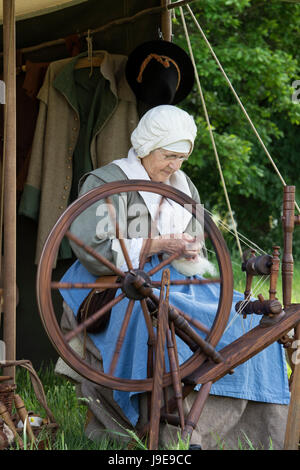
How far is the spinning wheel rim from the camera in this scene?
2174 millimetres

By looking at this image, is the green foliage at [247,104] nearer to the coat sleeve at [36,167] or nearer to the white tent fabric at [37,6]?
the white tent fabric at [37,6]

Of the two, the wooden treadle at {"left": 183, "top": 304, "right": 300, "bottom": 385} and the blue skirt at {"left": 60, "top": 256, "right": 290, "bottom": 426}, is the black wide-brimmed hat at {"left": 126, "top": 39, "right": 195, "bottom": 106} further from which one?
the wooden treadle at {"left": 183, "top": 304, "right": 300, "bottom": 385}

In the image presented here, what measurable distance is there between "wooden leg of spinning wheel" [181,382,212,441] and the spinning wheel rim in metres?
0.08

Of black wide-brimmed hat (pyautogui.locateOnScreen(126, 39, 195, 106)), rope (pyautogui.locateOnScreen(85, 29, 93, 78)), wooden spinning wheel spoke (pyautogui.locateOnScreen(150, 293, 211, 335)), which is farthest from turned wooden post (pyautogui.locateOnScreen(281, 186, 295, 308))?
rope (pyautogui.locateOnScreen(85, 29, 93, 78))

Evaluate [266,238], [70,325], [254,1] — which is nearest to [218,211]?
[266,238]

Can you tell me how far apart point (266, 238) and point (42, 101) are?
21.6ft

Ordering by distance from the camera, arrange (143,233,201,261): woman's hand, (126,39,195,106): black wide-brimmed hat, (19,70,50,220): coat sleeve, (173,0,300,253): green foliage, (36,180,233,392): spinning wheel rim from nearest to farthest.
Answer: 1. (36,180,233,392): spinning wheel rim
2. (143,233,201,261): woman's hand
3. (126,39,195,106): black wide-brimmed hat
4. (19,70,50,220): coat sleeve
5. (173,0,300,253): green foliage

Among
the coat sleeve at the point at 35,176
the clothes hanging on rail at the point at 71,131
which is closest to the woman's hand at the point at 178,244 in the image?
the clothes hanging on rail at the point at 71,131

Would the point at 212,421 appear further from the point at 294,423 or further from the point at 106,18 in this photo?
the point at 106,18

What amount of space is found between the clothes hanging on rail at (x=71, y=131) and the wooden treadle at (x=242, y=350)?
72.2 inches

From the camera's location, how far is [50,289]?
220cm

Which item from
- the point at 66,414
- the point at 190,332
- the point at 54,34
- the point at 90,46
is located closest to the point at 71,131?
the point at 90,46

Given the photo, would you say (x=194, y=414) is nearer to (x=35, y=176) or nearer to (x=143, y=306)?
(x=143, y=306)

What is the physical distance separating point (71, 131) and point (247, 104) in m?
5.45
